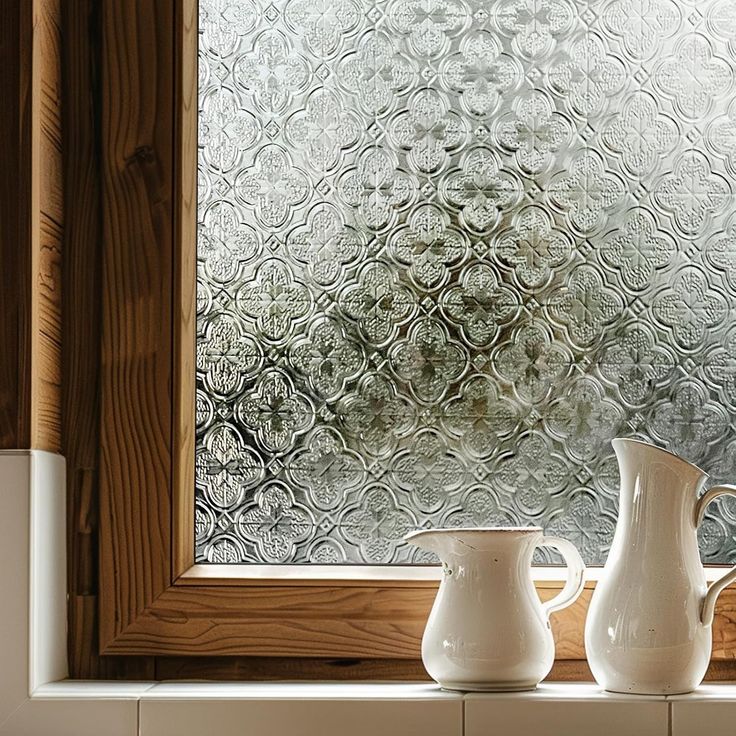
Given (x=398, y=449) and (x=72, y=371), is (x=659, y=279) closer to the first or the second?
(x=398, y=449)

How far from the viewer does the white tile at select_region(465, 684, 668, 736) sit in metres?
1.08

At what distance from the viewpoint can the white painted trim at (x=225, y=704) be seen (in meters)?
1.08

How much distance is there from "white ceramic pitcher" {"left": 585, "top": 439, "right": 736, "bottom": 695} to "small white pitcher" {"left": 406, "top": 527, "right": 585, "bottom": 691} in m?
0.07

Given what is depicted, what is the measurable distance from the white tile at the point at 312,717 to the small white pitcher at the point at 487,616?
4 cm

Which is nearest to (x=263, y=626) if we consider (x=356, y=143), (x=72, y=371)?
(x=72, y=371)

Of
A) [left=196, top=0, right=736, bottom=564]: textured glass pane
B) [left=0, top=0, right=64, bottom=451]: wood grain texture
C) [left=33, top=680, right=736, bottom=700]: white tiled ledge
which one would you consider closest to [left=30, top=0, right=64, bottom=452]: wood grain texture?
[left=0, top=0, right=64, bottom=451]: wood grain texture

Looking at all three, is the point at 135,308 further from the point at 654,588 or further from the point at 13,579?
the point at 654,588

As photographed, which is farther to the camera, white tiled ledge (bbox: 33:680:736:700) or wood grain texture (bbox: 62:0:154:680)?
wood grain texture (bbox: 62:0:154:680)

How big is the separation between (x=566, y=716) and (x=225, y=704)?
0.36 metres

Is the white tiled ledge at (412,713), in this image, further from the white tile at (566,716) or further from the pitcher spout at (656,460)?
the pitcher spout at (656,460)

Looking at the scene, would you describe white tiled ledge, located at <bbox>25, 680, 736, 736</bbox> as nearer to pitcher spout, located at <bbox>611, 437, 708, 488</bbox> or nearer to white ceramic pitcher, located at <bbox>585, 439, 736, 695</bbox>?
white ceramic pitcher, located at <bbox>585, 439, 736, 695</bbox>

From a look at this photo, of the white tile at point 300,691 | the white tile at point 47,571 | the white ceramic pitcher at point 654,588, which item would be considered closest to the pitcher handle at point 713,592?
the white ceramic pitcher at point 654,588

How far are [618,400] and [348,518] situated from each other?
366 millimetres

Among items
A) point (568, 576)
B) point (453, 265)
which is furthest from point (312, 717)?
point (453, 265)
